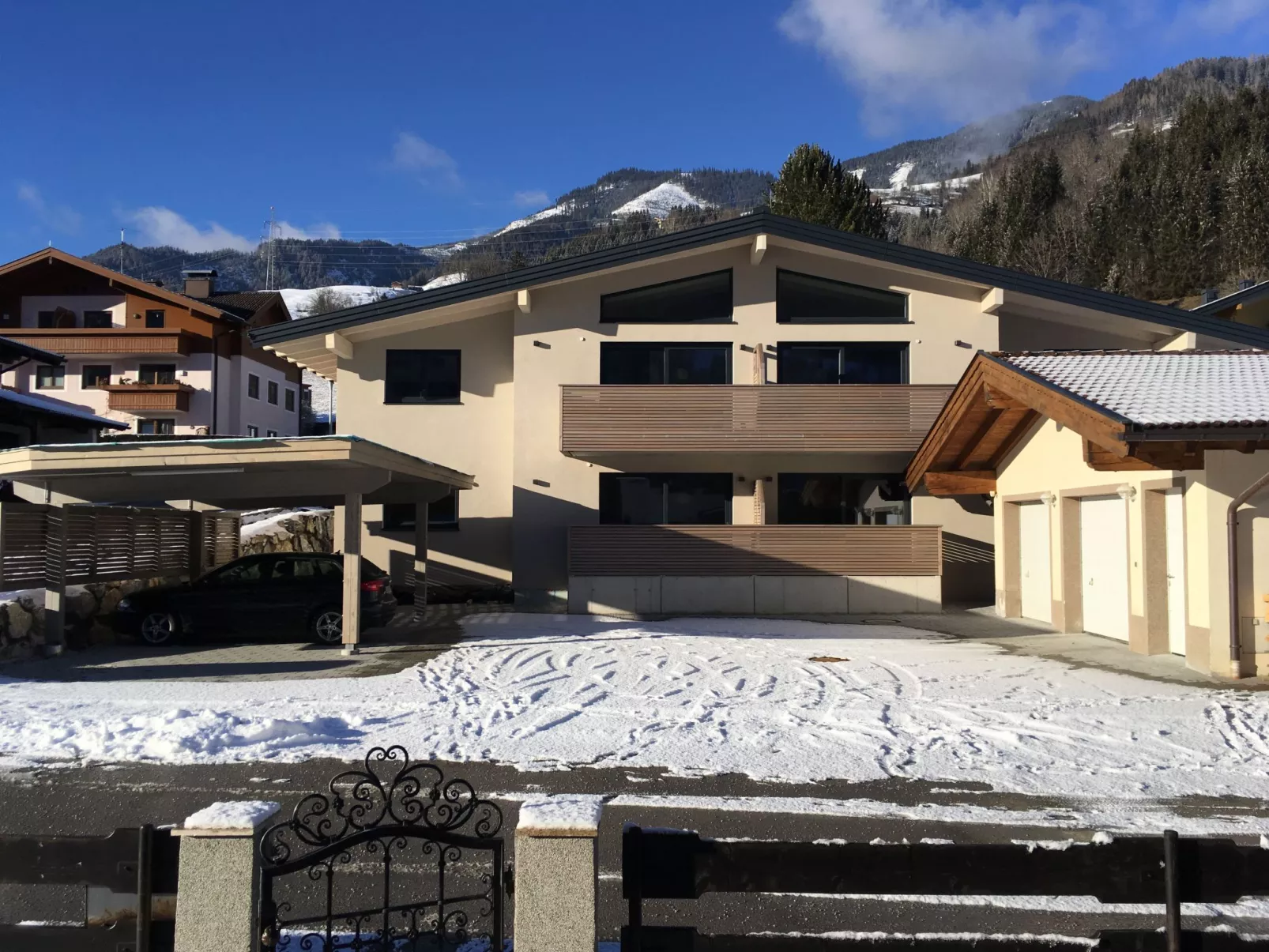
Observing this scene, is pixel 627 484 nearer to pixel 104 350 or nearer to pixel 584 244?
pixel 104 350

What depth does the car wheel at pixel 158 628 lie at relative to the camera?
1501cm

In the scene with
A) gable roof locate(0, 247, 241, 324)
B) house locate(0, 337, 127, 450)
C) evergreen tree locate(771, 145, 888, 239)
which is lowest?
house locate(0, 337, 127, 450)

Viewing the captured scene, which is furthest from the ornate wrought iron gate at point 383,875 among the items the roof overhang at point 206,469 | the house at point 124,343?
the house at point 124,343

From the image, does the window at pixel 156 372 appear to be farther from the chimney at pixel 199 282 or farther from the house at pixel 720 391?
the house at pixel 720 391

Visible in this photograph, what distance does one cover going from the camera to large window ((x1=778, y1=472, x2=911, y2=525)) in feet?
68.9

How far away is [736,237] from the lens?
67.7 feet

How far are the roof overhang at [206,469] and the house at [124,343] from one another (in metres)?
31.0

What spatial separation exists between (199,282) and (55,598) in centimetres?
4316

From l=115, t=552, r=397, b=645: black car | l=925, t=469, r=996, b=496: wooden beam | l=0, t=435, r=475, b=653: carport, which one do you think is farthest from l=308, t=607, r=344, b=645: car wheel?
l=925, t=469, r=996, b=496: wooden beam

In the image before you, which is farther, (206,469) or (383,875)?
(206,469)

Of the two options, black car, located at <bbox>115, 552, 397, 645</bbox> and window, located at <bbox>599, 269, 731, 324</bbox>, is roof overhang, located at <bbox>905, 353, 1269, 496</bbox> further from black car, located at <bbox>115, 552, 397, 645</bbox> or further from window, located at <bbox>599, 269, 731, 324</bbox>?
black car, located at <bbox>115, 552, 397, 645</bbox>

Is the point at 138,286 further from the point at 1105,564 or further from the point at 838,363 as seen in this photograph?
the point at 1105,564

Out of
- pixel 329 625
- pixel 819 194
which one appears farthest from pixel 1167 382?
pixel 819 194

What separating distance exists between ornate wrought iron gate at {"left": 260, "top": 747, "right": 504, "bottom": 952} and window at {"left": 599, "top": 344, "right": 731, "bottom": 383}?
47.3 ft
